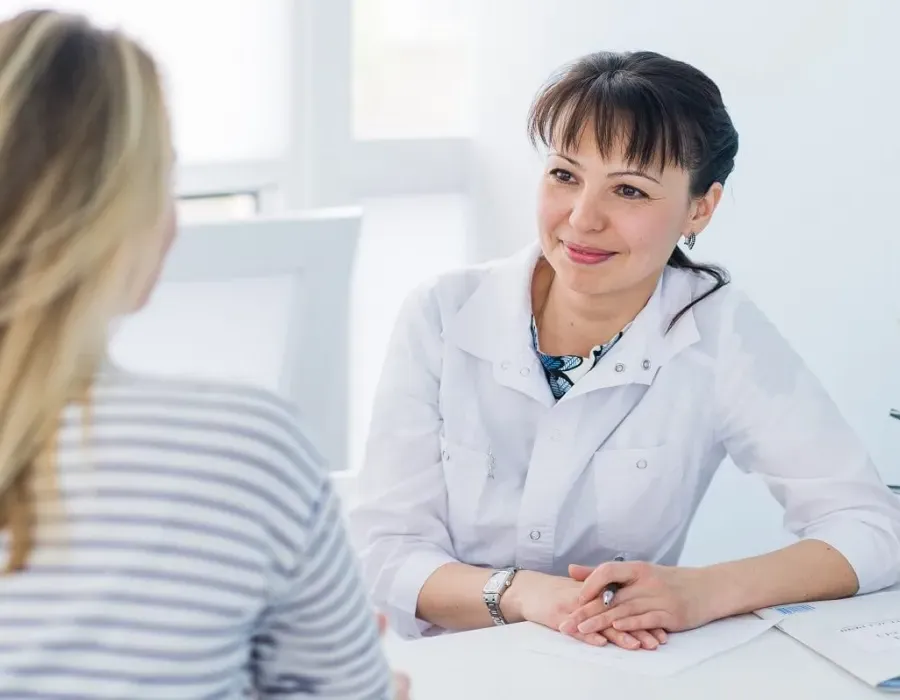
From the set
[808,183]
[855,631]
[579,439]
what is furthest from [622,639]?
[808,183]

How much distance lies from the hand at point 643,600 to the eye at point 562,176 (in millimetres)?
544

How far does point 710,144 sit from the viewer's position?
5.27ft

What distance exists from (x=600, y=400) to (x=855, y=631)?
47 centimetres

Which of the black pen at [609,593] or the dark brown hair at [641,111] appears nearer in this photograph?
the black pen at [609,593]

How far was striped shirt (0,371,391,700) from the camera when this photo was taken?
71cm

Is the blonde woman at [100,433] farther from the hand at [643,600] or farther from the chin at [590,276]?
the chin at [590,276]

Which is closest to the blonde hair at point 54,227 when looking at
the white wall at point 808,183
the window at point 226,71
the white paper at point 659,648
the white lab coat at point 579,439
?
the white paper at point 659,648

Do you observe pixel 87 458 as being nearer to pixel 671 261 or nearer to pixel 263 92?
pixel 671 261

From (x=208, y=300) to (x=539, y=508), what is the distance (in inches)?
20.6

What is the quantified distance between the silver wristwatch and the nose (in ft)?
1.52

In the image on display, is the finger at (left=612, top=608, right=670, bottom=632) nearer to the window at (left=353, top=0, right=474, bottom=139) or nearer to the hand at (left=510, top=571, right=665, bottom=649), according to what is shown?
the hand at (left=510, top=571, right=665, bottom=649)

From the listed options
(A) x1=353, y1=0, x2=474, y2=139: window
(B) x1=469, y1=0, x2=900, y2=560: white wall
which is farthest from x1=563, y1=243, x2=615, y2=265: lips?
(A) x1=353, y1=0, x2=474, y2=139: window

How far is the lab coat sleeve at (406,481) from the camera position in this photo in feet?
5.14

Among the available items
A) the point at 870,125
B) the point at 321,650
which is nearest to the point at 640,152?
the point at 870,125
